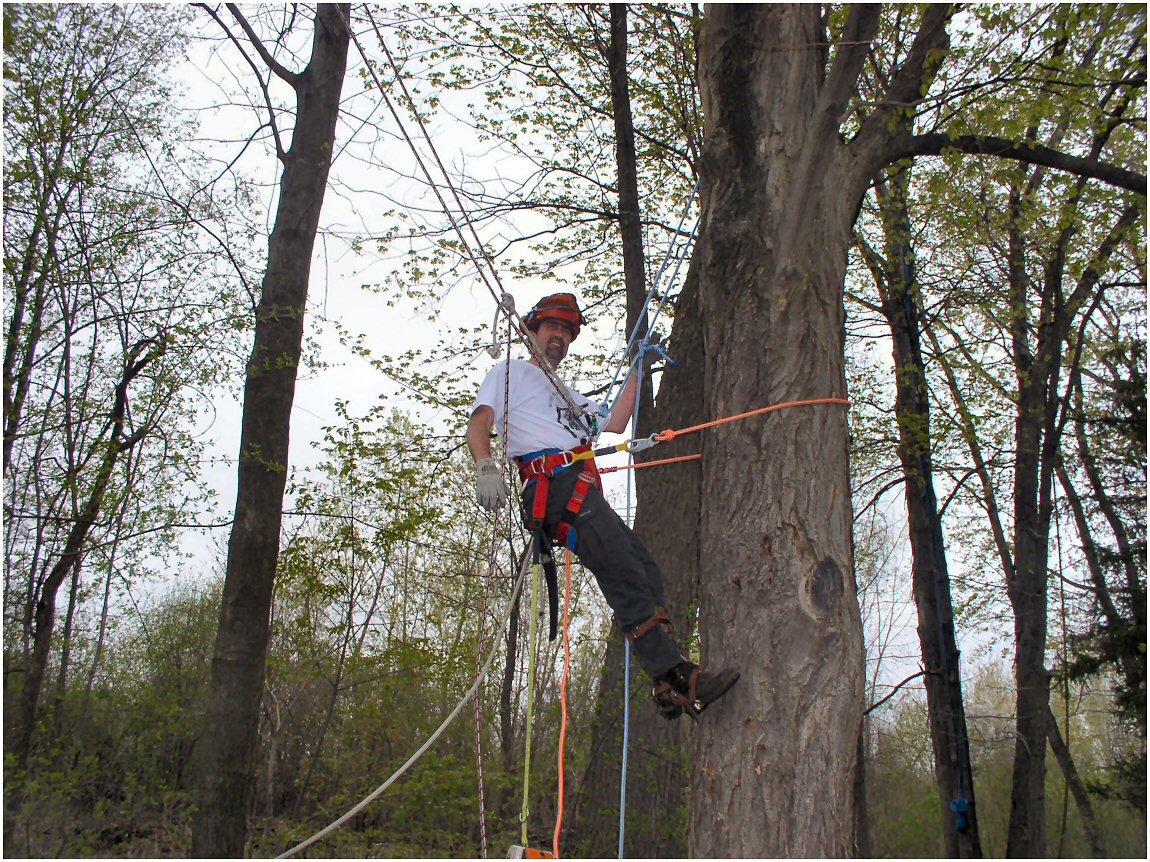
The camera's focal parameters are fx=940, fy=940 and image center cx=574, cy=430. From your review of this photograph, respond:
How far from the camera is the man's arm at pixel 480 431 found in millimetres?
3824

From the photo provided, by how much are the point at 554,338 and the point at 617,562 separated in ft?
3.93

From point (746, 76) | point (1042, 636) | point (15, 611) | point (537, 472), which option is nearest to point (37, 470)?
point (15, 611)

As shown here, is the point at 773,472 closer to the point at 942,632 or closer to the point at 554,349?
the point at 554,349

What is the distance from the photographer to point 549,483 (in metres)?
3.91

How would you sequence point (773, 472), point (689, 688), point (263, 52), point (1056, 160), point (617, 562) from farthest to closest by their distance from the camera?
point (263, 52) < point (1056, 160) < point (617, 562) < point (689, 688) < point (773, 472)

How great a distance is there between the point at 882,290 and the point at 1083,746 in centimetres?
2000

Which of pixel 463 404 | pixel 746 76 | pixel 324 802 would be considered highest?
pixel 463 404

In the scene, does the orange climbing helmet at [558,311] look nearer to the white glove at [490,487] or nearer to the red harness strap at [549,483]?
the red harness strap at [549,483]

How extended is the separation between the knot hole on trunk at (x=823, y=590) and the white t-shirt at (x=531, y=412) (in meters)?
1.40

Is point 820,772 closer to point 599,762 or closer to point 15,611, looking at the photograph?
point 599,762

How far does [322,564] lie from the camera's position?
10.0 meters

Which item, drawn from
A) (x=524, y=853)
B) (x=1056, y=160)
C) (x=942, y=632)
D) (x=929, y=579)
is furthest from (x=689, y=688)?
(x=929, y=579)

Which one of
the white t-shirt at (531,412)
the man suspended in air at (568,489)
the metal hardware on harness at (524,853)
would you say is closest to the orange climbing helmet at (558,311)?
the man suspended in air at (568,489)

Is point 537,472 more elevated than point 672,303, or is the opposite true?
point 672,303
